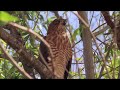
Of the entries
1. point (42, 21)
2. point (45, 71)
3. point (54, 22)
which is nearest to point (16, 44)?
point (45, 71)

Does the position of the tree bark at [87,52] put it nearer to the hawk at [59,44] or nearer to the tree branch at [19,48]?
the tree branch at [19,48]

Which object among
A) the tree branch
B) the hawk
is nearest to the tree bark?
the tree branch

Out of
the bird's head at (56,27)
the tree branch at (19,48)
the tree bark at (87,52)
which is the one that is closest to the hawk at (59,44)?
Result: the bird's head at (56,27)

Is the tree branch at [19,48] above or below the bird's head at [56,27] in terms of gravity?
below

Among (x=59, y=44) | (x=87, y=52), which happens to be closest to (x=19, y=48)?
(x=87, y=52)

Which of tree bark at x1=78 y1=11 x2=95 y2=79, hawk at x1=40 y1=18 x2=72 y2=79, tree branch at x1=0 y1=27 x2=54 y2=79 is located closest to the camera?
tree branch at x1=0 y1=27 x2=54 y2=79

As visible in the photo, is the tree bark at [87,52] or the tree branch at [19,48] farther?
the tree bark at [87,52]

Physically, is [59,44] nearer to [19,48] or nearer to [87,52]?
[87,52]

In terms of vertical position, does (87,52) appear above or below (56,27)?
below

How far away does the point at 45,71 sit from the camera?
2.04 meters

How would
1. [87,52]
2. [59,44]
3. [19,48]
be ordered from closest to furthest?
1. [19,48]
2. [87,52]
3. [59,44]

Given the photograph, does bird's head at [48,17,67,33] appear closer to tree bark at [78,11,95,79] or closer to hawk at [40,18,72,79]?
hawk at [40,18,72,79]
